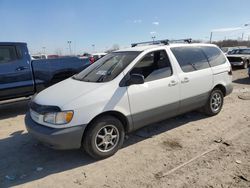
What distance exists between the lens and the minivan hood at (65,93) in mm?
3586

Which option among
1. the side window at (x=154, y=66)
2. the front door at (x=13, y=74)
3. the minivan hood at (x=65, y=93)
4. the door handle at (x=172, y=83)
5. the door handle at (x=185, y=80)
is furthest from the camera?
the front door at (x=13, y=74)

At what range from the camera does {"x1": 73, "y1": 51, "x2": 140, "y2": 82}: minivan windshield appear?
13.3ft

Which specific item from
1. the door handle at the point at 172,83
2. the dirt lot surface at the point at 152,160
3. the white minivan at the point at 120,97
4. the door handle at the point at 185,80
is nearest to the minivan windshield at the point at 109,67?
the white minivan at the point at 120,97

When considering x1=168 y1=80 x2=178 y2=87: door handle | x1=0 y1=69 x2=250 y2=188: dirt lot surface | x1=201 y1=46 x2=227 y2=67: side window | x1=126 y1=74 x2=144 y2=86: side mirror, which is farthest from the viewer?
x1=201 y1=46 x2=227 y2=67: side window

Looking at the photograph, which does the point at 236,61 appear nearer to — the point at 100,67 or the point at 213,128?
the point at 213,128

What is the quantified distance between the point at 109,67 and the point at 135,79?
29.1 inches

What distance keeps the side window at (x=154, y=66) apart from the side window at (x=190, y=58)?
0.33 metres

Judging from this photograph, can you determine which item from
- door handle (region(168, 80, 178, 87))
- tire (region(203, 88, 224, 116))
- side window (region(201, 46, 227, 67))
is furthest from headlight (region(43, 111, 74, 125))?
side window (region(201, 46, 227, 67))

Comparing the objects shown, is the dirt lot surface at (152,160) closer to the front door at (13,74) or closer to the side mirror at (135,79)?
the side mirror at (135,79)

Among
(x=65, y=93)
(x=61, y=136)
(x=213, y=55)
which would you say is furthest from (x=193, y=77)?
(x=61, y=136)

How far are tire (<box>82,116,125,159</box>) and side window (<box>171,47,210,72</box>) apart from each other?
195cm

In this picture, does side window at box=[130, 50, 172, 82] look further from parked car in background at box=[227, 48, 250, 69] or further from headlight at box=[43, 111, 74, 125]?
parked car in background at box=[227, 48, 250, 69]

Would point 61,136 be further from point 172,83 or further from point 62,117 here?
point 172,83

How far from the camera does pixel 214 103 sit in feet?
18.4
